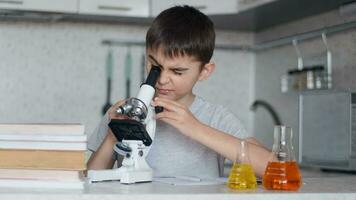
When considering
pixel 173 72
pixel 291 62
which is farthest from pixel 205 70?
pixel 291 62

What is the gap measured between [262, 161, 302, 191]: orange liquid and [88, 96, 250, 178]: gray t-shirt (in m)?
0.39

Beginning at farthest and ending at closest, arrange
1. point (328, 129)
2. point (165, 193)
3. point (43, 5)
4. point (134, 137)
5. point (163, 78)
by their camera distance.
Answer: point (43, 5) → point (328, 129) → point (163, 78) → point (134, 137) → point (165, 193)

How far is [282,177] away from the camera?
48.4 inches

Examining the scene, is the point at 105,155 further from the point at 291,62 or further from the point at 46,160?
the point at 291,62

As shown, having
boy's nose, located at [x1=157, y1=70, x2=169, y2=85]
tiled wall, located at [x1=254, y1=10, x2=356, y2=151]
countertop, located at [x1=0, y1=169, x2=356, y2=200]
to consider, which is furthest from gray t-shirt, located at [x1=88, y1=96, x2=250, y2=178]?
tiled wall, located at [x1=254, y1=10, x2=356, y2=151]

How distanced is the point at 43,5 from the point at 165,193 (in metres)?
1.51

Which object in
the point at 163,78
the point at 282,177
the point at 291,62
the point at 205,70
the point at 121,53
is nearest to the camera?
the point at 282,177

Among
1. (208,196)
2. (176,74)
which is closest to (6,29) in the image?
(176,74)

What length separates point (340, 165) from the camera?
2.12 metres

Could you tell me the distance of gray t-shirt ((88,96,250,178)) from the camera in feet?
5.37

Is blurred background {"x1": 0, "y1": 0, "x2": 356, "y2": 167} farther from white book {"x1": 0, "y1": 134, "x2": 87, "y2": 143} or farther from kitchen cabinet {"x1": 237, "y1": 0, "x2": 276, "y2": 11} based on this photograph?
white book {"x1": 0, "y1": 134, "x2": 87, "y2": 143}

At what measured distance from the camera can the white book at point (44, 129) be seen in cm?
117

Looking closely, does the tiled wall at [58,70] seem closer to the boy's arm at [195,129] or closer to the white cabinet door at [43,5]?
the white cabinet door at [43,5]

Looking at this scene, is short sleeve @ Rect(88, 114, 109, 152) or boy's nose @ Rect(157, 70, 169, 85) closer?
boy's nose @ Rect(157, 70, 169, 85)
